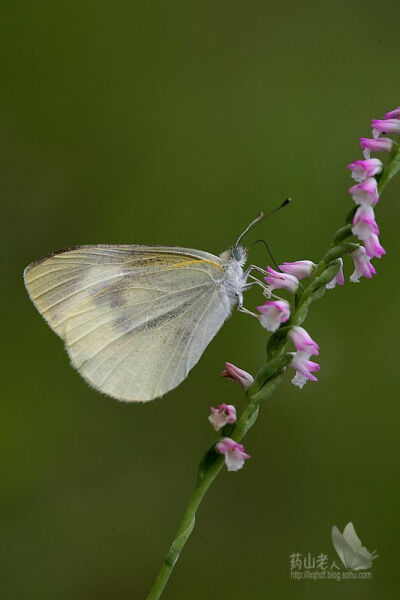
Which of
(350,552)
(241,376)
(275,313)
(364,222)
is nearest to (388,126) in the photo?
(364,222)

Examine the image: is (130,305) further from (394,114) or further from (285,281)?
(394,114)

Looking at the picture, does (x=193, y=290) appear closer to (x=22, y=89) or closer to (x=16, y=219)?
(x=16, y=219)

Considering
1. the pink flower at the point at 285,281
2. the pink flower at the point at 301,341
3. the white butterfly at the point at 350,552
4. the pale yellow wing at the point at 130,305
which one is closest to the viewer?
the pink flower at the point at 301,341

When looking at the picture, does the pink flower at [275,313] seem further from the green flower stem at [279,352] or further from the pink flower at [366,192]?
the pink flower at [366,192]

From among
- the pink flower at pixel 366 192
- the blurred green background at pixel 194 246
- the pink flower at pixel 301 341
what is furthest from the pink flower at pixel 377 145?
the blurred green background at pixel 194 246

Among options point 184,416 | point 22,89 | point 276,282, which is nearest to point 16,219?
point 22,89

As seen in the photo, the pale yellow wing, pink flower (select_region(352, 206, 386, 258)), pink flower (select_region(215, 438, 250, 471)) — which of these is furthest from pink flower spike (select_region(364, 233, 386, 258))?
the pale yellow wing
